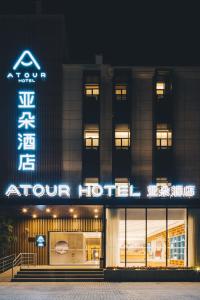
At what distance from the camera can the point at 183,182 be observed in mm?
38062

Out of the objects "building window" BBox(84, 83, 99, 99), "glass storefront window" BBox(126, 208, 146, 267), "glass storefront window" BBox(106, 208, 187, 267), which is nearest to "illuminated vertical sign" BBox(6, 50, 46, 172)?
"building window" BBox(84, 83, 99, 99)

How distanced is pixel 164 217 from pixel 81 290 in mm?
8955

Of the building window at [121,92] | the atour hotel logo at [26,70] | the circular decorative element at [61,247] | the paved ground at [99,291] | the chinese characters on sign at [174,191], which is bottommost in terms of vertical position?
the paved ground at [99,291]

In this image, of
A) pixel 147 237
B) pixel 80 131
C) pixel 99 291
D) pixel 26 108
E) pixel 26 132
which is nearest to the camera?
pixel 99 291

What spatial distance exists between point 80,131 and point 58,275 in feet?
37.6

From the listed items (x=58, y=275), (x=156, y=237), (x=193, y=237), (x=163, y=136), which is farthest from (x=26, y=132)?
(x=193, y=237)

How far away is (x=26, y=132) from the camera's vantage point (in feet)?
124

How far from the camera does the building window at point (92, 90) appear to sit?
3888 centimetres

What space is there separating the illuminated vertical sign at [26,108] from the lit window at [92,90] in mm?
3520

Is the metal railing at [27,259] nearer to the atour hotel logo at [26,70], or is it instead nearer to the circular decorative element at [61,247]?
the circular decorative element at [61,247]

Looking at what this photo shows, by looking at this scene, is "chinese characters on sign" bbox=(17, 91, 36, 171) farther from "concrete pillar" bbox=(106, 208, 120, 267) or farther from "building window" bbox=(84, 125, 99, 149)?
"concrete pillar" bbox=(106, 208, 120, 267)

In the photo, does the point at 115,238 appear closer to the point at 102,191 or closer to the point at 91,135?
the point at 102,191

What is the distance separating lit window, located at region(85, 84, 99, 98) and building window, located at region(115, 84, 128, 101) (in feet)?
5.22

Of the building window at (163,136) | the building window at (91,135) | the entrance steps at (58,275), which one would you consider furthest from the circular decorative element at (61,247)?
the building window at (163,136)
